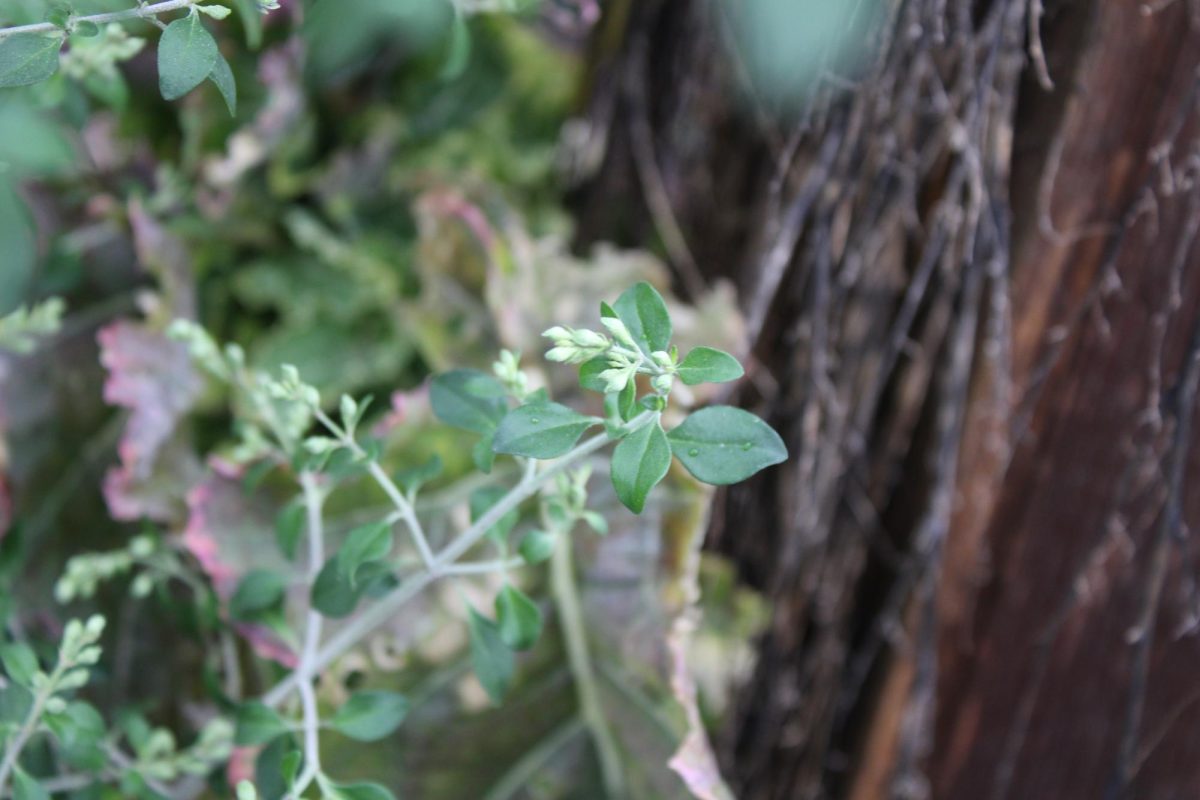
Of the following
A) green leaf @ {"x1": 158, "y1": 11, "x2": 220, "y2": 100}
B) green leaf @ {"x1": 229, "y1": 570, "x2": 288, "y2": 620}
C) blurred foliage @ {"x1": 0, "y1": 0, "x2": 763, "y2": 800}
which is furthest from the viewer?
blurred foliage @ {"x1": 0, "y1": 0, "x2": 763, "y2": 800}

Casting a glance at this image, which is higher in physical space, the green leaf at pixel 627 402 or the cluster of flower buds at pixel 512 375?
the green leaf at pixel 627 402

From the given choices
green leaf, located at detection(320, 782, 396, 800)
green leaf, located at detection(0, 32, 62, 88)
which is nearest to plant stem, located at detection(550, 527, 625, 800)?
green leaf, located at detection(320, 782, 396, 800)

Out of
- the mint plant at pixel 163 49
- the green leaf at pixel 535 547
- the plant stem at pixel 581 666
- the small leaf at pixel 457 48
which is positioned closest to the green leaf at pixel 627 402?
the green leaf at pixel 535 547

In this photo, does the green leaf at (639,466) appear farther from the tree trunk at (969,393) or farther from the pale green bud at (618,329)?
the tree trunk at (969,393)

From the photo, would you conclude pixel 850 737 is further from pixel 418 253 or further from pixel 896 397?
pixel 418 253

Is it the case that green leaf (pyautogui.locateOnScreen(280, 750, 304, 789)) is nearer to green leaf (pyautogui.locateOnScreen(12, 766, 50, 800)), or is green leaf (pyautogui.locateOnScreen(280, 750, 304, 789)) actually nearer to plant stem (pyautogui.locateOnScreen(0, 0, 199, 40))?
green leaf (pyautogui.locateOnScreen(12, 766, 50, 800))

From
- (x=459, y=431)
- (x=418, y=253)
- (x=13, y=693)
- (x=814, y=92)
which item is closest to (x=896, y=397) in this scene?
(x=814, y=92)
